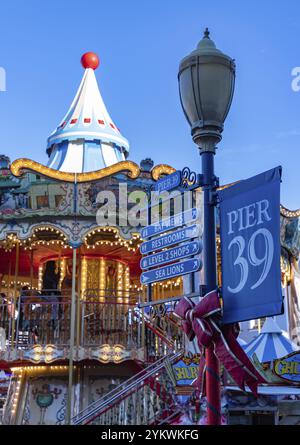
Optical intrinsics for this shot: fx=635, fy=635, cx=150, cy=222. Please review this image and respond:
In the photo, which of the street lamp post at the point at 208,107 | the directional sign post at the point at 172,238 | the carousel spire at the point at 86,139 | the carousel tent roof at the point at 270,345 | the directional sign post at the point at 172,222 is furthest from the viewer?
the carousel spire at the point at 86,139

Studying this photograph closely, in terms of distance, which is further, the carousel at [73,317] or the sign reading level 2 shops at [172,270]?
the carousel at [73,317]

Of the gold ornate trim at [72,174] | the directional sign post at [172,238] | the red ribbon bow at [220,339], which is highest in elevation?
the gold ornate trim at [72,174]

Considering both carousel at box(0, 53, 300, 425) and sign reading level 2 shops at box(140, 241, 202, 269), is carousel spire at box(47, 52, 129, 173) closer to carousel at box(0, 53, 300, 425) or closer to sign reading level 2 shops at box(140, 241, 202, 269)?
carousel at box(0, 53, 300, 425)

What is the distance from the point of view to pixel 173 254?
567 cm

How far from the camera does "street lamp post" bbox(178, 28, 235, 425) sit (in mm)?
5047

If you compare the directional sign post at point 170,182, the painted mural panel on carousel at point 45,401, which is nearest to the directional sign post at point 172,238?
the directional sign post at point 170,182

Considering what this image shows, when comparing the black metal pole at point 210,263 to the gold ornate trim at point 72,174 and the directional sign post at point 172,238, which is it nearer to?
the directional sign post at point 172,238

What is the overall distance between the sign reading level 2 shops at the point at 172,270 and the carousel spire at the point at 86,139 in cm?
1193

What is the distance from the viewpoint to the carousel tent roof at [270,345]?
1109 cm

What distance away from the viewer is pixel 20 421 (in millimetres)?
14242

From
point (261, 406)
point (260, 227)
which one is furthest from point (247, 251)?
point (261, 406)

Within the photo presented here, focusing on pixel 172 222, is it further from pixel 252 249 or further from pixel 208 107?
pixel 252 249

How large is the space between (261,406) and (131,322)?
18.5 ft

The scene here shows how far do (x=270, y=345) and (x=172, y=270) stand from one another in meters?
6.30
